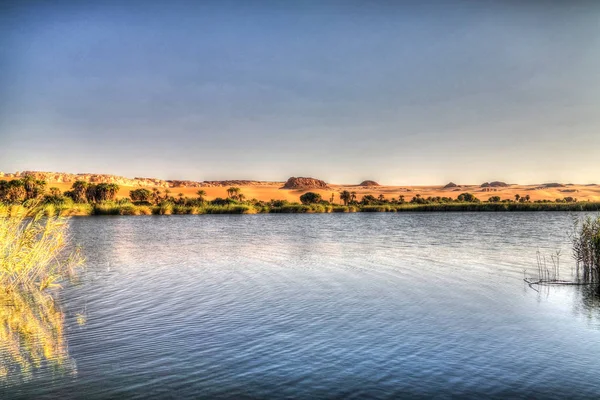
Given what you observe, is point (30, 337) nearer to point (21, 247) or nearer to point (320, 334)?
point (21, 247)

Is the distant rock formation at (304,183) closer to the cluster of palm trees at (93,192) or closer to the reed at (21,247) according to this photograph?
the cluster of palm trees at (93,192)

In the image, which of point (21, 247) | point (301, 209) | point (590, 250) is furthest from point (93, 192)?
point (590, 250)

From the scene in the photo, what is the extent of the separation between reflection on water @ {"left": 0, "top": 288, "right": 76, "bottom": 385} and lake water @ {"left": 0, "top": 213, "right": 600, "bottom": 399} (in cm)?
10

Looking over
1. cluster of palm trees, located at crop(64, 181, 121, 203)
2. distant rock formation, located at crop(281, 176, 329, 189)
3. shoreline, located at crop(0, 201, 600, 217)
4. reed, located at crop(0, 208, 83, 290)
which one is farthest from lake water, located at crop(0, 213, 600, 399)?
distant rock formation, located at crop(281, 176, 329, 189)

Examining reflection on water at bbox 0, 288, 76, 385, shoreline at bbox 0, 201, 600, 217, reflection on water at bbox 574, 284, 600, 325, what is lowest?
reflection on water at bbox 574, 284, 600, 325

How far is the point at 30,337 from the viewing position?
8.70m

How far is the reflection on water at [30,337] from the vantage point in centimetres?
705

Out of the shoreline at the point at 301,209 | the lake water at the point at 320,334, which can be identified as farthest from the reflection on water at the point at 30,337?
the shoreline at the point at 301,209

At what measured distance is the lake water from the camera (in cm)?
645

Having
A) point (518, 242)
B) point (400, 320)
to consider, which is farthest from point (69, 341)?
point (518, 242)

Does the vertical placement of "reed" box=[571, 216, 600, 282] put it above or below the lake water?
above

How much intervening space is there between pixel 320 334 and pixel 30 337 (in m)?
5.27

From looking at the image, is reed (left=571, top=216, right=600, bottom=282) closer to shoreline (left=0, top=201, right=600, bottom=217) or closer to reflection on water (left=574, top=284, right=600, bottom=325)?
reflection on water (left=574, top=284, right=600, bottom=325)

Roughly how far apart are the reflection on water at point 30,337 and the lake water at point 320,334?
0.10 m
